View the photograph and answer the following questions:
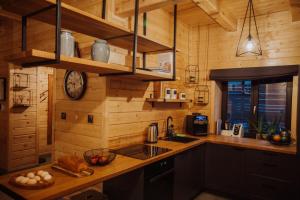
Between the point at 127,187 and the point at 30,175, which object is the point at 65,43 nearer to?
the point at 30,175

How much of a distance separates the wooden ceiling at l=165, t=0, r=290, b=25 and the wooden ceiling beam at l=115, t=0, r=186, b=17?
2.67 feet

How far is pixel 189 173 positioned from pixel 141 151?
34.6 inches

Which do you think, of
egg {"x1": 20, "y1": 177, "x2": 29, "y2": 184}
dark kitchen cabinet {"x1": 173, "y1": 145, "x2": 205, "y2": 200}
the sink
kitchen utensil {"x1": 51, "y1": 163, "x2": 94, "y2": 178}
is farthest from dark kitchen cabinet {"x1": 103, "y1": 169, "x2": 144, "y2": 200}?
the sink

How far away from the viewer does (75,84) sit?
2816mm

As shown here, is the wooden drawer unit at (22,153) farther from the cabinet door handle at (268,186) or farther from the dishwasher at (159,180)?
the cabinet door handle at (268,186)

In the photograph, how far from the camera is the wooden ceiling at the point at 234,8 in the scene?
10.4 ft

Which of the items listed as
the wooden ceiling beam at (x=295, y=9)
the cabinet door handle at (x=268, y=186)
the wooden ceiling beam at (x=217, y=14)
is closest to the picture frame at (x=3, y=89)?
the wooden ceiling beam at (x=217, y=14)

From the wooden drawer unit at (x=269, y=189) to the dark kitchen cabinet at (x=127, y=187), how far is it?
1.74 meters

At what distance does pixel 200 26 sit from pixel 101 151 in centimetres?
307

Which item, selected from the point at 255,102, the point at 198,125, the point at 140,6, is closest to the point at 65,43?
the point at 140,6

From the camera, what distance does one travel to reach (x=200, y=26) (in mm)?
4168

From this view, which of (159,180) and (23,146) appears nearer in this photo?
(159,180)

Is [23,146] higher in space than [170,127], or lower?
lower

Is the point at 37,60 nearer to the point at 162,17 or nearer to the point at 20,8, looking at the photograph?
the point at 20,8
